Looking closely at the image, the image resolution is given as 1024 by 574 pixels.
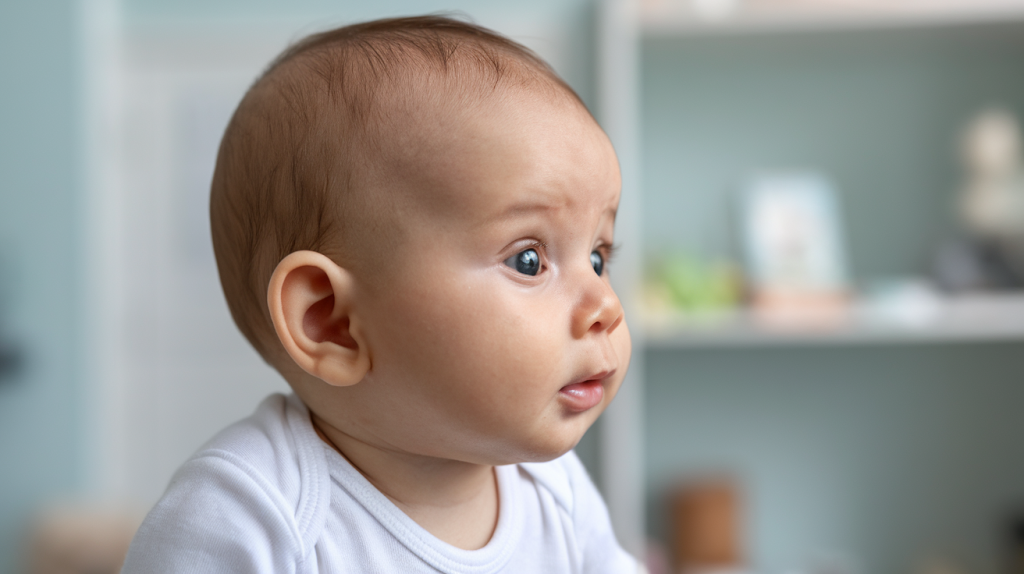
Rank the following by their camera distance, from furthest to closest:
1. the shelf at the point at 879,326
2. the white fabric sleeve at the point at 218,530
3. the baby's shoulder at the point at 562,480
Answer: the shelf at the point at 879,326 < the baby's shoulder at the point at 562,480 < the white fabric sleeve at the point at 218,530

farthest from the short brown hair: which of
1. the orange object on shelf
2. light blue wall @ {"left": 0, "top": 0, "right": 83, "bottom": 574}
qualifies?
light blue wall @ {"left": 0, "top": 0, "right": 83, "bottom": 574}

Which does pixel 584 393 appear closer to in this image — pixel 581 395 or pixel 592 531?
pixel 581 395

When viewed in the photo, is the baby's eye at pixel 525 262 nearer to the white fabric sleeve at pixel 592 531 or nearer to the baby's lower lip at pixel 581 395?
the baby's lower lip at pixel 581 395

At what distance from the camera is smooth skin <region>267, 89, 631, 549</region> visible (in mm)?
431

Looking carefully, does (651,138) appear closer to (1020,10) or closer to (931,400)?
(1020,10)

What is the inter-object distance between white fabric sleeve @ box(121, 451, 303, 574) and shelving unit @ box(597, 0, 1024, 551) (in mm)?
1438

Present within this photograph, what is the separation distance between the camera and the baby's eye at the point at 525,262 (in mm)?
446

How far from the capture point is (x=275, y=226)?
0.46m

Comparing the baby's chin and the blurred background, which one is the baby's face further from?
the blurred background

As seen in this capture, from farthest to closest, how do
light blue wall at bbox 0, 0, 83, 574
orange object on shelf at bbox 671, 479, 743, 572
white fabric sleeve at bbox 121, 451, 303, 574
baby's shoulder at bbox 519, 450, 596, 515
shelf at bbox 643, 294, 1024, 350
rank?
light blue wall at bbox 0, 0, 83, 574 → orange object on shelf at bbox 671, 479, 743, 572 → shelf at bbox 643, 294, 1024, 350 → baby's shoulder at bbox 519, 450, 596, 515 → white fabric sleeve at bbox 121, 451, 303, 574

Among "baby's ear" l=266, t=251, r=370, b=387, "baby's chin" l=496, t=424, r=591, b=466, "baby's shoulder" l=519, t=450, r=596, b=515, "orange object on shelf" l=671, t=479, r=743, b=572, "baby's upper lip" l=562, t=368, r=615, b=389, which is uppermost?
"baby's ear" l=266, t=251, r=370, b=387

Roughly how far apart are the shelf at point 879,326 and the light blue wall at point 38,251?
160 centimetres

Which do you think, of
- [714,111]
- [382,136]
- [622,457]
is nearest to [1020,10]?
[714,111]

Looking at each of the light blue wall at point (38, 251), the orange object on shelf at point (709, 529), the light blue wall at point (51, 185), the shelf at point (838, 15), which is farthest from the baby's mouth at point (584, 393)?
the light blue wall at point (38, 251)
